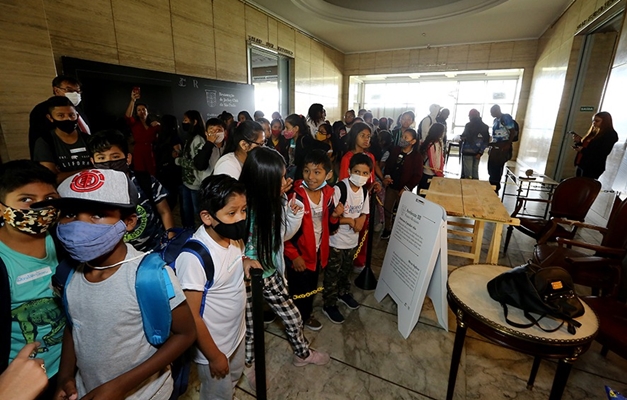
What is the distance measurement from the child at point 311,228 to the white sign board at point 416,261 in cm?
60

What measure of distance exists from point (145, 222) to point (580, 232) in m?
5.52

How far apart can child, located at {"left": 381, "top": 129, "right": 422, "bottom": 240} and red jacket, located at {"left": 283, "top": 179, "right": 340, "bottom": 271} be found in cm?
178

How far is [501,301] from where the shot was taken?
56.0 inches

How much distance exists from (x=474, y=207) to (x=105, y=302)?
101 inches

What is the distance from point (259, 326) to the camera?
48.4 inches

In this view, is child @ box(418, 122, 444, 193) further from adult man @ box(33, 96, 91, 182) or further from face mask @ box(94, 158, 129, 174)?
adult man @ box(33, 96, 91, 182)

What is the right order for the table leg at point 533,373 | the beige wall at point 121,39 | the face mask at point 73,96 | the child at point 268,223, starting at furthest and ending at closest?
the beige wall at point 121,39, the face mask at point 73,96, the table leg at point 533,373, the child at point 268,223

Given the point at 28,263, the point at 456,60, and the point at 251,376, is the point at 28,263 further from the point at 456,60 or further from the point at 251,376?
the point at 456,60

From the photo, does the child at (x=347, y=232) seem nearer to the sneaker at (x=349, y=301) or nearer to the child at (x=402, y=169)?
the sneaker at (x=349, y=301)

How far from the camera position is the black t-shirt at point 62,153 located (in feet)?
7.50

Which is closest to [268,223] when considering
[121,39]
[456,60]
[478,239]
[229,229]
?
[229,229]

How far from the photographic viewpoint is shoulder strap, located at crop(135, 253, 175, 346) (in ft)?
2.99

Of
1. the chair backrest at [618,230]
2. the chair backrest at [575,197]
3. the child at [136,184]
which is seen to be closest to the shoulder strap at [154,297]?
the child at [136,184]

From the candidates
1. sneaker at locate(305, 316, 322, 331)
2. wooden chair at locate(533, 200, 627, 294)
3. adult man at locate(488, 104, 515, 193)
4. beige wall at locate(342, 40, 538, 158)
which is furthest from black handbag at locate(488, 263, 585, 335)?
beige wall at locate(342, 40, 538, 158)
